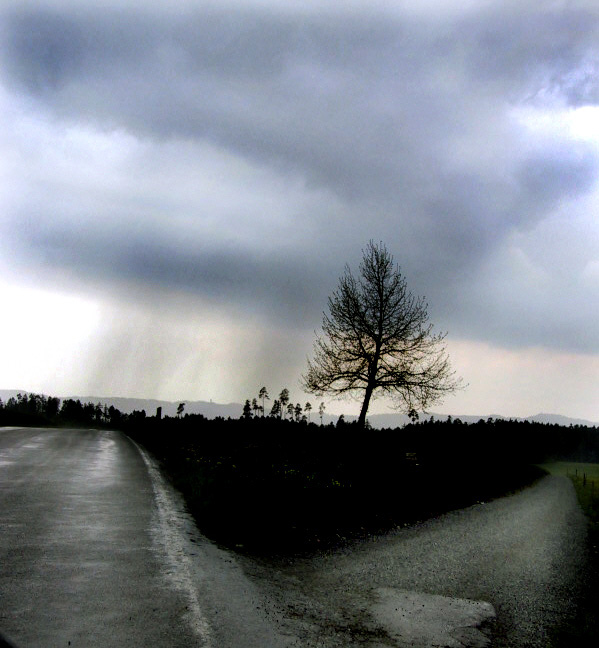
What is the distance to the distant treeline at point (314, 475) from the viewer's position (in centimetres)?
1073

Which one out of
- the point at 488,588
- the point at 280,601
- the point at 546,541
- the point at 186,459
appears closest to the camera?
the point at 280,601

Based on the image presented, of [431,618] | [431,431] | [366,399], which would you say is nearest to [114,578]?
[431,618]

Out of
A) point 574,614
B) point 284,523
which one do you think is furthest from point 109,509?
point 574,614

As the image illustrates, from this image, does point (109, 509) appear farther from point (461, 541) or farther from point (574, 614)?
point (574, 614)

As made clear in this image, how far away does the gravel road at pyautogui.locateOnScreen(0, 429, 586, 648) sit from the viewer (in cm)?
504

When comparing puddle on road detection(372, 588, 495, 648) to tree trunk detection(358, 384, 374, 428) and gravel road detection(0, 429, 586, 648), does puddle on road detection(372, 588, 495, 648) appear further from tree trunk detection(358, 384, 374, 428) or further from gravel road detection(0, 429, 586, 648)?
tree trunk detection(358, 384, 374, 428)

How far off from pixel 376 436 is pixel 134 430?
2285 centimetres

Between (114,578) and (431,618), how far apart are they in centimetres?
347

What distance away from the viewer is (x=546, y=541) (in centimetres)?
1203

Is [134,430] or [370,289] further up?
[370,289]

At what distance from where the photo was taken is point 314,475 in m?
17.6

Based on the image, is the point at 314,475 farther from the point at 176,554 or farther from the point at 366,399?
the point at 366,399

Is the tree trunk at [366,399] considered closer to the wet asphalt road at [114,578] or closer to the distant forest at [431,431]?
the distant forest at [431,431]

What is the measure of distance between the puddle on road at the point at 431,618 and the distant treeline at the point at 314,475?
2.87 metres
